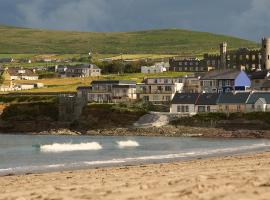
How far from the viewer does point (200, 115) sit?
78.2 meters

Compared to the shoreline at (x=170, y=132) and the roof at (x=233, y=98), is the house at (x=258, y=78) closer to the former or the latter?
the roof at (x=233, y=98)

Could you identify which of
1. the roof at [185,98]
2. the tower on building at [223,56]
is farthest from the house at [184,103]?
the tower on building at [223,56]

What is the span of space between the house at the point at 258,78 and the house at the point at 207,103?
12691 millimetres

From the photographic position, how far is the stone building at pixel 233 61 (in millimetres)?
114812

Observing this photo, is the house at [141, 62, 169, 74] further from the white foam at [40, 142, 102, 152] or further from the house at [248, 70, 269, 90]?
the white foam at [40, 142, 102, 152]

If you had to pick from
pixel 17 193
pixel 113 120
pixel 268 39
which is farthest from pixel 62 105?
pixel 17 193

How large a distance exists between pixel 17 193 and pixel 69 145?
1435 inches

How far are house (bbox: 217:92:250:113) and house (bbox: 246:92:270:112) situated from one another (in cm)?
59

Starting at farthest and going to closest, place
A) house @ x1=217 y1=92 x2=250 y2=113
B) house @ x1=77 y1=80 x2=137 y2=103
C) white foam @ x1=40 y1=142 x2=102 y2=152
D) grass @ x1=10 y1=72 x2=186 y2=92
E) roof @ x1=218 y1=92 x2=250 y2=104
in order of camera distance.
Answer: grass @ x1=10 y1=72 x2=186 y2=92 → house @ x1=77 y1=80 x2=137 y2=103 → roof @ x1=218 y1=92 x2=250 y2=104 → house @ x1=217 y1=92 x2=250 y2=113 → white foam @ x1=40 y1=142 x2=102 y2=152

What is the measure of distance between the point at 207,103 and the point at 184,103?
3114 mm

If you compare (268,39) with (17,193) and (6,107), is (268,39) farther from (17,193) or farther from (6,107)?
(17,193)

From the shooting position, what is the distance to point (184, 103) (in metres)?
83.6

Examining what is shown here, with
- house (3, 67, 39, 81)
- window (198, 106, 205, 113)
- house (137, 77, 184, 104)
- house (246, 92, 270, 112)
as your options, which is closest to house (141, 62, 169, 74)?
house (3, 67, 39, 81)

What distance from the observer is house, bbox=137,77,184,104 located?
91.9m
